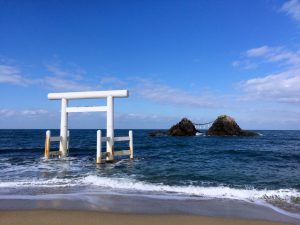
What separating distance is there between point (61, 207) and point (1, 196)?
2.40 meters

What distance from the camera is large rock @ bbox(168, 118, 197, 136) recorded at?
59.1 meters

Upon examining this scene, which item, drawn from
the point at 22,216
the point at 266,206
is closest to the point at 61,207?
the point at 22,216

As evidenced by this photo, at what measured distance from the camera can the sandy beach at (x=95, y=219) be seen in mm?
6117

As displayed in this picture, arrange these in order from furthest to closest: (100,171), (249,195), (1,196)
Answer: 1. (100,171)
2. (249,195)
3. (1,196)

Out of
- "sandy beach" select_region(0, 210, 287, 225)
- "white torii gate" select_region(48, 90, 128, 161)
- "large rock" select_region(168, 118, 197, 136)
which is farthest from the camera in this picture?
"large rock" select_region(168, 118, 197, 136)

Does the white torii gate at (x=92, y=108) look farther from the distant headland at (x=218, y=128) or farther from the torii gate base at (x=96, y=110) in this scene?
the distant headland at (x=218, y=128)

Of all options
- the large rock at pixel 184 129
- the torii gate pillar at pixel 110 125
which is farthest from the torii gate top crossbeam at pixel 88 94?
the large rock at pixel 184 129

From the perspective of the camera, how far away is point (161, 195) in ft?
29.8

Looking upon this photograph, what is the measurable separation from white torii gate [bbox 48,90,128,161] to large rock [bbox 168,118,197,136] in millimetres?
40579

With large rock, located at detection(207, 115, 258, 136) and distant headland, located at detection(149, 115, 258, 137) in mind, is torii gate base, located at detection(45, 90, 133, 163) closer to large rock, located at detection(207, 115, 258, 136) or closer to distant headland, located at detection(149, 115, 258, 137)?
large rock, located at detection(207, 115, 258, 136)

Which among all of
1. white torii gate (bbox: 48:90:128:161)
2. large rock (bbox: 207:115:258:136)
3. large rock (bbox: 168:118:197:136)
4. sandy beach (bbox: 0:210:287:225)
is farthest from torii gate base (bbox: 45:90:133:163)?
large rock (bbox: 168:118:197:136)

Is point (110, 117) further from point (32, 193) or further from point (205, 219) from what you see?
point (205, 219)

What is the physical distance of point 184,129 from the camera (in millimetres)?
59281

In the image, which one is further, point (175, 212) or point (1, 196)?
point (1, 196)
